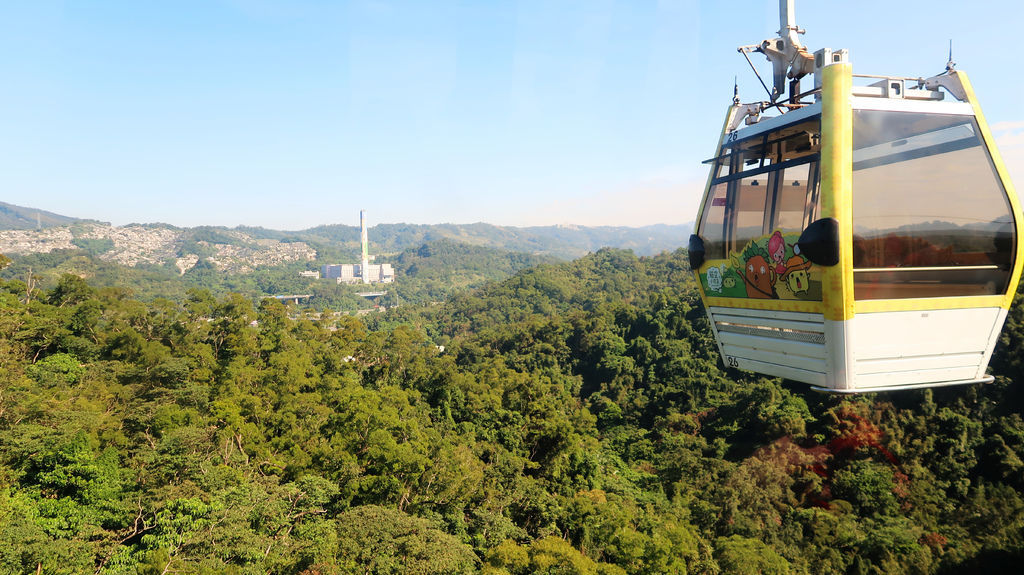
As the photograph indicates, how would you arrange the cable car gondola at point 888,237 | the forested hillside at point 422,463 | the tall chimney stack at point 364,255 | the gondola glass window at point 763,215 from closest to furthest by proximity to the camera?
1. the cable car gondola at point 888,237
2. the gondola glass window at point 763,215
3. the forested hillside at point 422,463
4. the tall chimney stack at point 364,255

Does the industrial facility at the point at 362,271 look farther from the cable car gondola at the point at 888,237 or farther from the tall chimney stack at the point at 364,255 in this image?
the cable car gondola at the point at 888,237

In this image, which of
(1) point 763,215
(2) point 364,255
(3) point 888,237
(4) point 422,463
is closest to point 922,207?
(3) point 888,237

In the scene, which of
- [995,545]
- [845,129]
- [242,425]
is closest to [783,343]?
[845,129]

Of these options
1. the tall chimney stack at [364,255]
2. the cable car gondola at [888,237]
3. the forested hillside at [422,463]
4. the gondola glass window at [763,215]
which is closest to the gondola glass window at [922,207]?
the cable car gondola at [888,237]

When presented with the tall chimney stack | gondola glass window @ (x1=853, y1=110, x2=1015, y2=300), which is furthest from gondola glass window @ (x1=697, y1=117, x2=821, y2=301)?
the tall chimney stack

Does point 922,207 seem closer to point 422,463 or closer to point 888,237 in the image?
point 888,237

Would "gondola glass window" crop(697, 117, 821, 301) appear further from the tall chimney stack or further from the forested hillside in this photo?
the tall chimney stack
